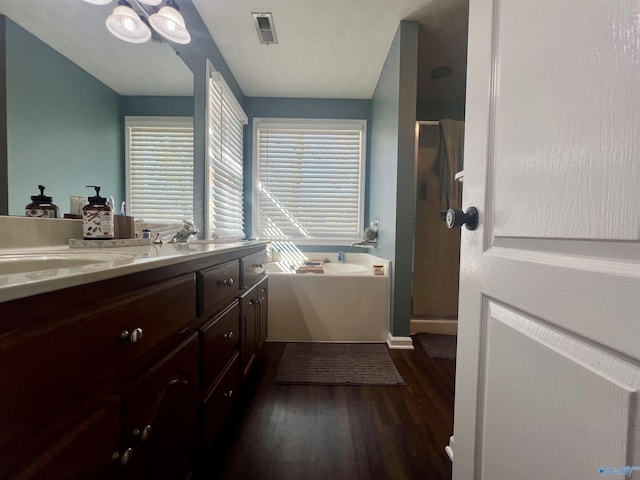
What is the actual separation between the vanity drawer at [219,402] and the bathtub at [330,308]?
91 cm

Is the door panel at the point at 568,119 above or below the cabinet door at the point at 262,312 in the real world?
above

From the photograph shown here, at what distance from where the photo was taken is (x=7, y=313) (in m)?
0.32

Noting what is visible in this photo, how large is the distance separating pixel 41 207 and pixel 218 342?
2.71 feet

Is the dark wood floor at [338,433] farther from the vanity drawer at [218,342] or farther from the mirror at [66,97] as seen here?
the mirror at [66,97]

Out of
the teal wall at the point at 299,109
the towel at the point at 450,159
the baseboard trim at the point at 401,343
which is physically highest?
the teal wall at the point at 299,109

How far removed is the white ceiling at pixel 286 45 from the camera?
106 cm

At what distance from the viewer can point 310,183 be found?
9.88 ft

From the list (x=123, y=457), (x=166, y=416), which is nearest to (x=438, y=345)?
(x=166, y=416)

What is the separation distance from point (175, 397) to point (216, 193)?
5.67ft

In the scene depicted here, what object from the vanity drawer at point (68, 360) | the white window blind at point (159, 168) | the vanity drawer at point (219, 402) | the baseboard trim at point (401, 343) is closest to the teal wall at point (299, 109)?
the white window blind at point (159, 168)

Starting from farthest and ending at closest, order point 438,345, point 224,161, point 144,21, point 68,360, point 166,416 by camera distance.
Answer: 1. point 224,161
2. point 438,345
3. point 144,21
4. point 166,416
5. point 68,360

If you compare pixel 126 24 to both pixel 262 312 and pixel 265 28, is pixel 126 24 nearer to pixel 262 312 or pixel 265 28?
pixel 265 28

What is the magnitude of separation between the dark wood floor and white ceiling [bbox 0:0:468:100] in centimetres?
171

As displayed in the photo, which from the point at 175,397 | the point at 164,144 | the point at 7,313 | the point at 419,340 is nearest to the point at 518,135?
the point at 7,313
